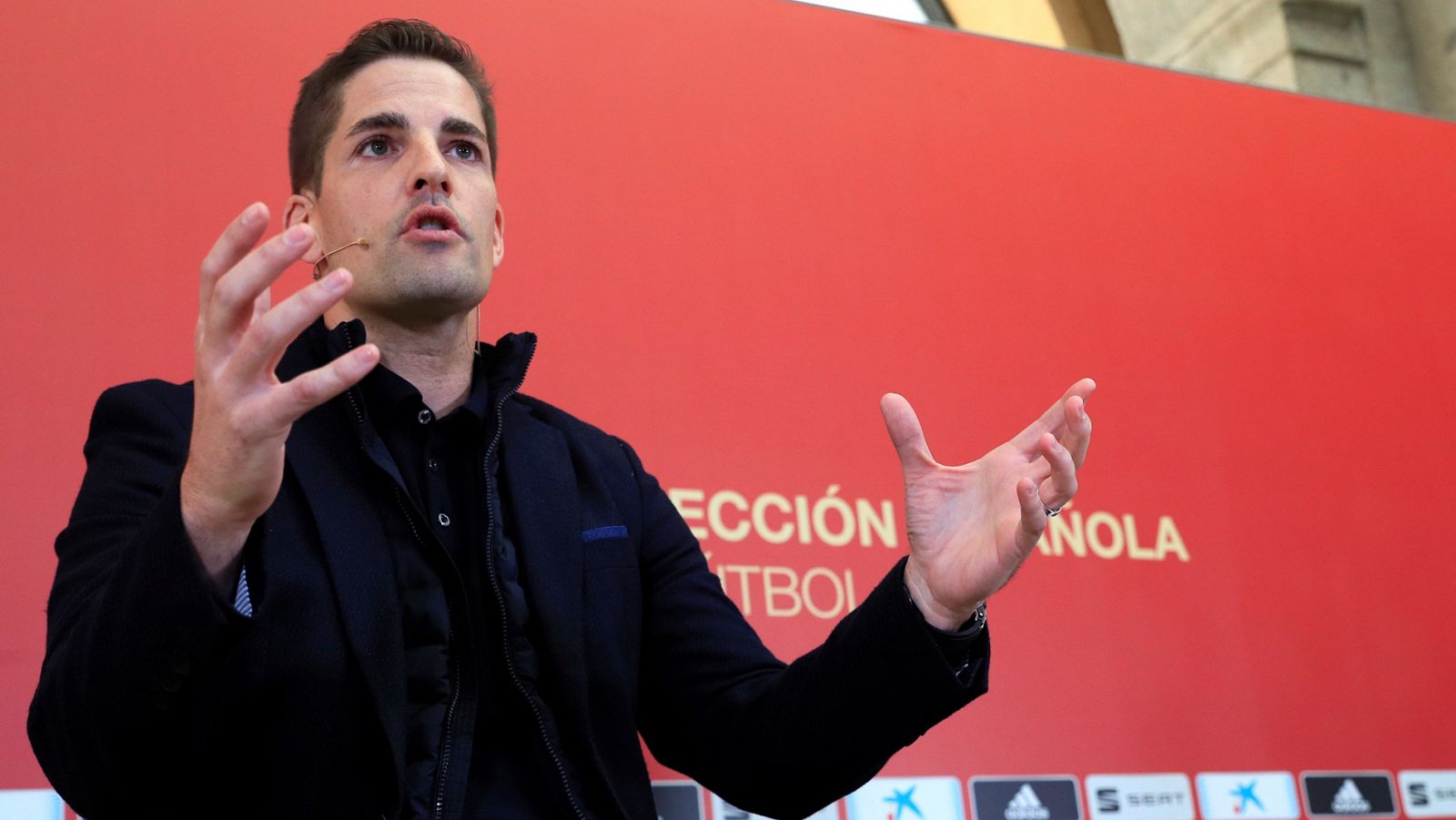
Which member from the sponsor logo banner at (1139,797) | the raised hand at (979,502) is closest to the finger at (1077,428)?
the raised hand at (979,502)

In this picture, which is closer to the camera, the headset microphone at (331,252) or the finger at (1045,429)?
the finger at (1045,429)

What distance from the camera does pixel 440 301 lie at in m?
1.35

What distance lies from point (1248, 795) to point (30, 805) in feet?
5.34

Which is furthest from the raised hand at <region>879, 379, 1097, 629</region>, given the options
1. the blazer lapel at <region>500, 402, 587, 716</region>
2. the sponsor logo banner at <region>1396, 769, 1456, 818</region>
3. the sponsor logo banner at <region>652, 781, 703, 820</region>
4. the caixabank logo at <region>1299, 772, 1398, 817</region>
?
the sponsor logo banner at <region>1396, 769, 1456, 818</region>

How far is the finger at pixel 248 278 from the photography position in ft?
2.85

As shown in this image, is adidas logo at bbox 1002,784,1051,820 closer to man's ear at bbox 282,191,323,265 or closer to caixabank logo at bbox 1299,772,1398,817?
caixabank logo at bbox 1299,772,1398,817

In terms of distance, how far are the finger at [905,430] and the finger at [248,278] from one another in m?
0.48

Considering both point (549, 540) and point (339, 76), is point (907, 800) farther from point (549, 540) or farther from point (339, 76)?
point (339, 76)

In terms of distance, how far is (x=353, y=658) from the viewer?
1116mm

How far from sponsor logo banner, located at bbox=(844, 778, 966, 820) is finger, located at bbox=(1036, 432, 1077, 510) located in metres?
0.95

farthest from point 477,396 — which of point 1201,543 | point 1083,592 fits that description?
point 1201,543

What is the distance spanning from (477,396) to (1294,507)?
62.3 inches

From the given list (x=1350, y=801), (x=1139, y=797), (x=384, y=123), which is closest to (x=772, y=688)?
(x=384, y=123)

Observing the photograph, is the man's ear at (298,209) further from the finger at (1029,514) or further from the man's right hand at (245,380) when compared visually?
the finger at (1029,514)
